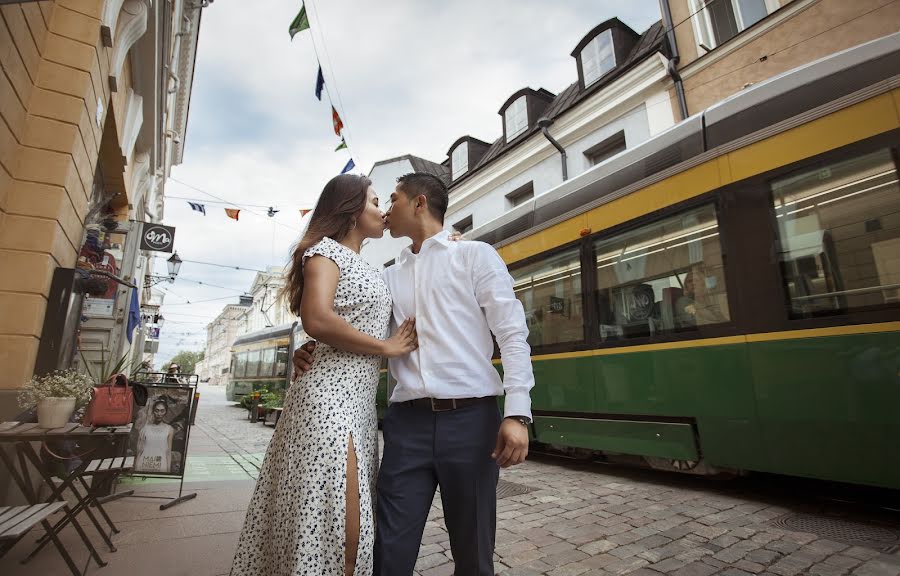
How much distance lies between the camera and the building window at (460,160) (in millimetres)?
17000

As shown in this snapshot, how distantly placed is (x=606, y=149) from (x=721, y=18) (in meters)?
3.36

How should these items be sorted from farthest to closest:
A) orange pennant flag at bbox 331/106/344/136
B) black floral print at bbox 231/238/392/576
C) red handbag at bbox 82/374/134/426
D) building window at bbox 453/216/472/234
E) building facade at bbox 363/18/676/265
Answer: building window at bbox 453/216/472/234 → building facade at bbox 363/18/676/265 → orange pennant flag at bbox 331/106/344/136 → red handbag at bbox 82/374/134/426 → black floral print at bbox 231/238/392/576

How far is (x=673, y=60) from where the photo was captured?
31.5ft

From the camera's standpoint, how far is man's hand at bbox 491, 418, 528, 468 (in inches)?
55.0

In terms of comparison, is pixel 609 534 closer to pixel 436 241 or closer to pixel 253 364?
pixel 436 241

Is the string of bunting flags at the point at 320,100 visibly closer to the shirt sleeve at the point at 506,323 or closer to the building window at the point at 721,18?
the shirt sleeve at the point at 506,323

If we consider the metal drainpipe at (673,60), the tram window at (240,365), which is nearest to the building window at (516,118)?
the metal drainpipe at (673,60)

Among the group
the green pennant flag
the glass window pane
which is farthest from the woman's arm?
the glass window pane

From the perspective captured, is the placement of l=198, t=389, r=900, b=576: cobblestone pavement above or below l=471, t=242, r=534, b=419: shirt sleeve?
below

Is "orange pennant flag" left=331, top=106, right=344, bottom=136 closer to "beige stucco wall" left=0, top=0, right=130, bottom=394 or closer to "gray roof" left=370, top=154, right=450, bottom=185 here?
"beige stucco wall" left=0, top=0, right=130, bottom=394

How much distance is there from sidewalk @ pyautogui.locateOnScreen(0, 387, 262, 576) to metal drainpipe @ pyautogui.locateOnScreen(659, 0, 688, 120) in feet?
33.5

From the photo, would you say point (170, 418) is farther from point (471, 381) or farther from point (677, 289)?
point (677, 289)

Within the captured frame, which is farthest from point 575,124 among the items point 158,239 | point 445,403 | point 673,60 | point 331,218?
point 445,403

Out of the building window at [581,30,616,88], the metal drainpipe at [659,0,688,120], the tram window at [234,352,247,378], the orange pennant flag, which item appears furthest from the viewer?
the tram window at [234,352,247,378]
